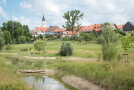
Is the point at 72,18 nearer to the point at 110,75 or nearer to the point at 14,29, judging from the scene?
the point at 14,29

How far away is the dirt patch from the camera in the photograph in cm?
1281

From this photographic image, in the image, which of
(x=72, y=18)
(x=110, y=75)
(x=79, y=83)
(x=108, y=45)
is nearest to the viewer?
(x=110, y=75)

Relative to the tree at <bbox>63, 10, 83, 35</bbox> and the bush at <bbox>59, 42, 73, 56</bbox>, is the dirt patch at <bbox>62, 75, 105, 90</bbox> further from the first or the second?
the tree at <bbox>63, 10, 83, 35</bbox>

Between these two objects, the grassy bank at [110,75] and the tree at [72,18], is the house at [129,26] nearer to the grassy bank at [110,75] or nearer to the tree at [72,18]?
the tree at [72,18]

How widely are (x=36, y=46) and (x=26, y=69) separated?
22.5m

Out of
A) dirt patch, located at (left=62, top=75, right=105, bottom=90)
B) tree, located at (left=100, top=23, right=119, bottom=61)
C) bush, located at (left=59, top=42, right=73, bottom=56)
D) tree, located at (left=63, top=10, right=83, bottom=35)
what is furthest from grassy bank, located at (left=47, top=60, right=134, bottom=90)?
tree, located at (left=63, top=10, right=83, bottom=35)

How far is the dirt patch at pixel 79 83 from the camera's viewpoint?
12805 mm

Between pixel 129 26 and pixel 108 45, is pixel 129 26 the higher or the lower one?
the higher one

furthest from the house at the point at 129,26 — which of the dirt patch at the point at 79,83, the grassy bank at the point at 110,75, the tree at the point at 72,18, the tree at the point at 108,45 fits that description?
the dirt patch at the point at 79,83

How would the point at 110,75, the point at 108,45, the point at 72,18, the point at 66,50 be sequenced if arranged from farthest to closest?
the point at 72,18 < the point at 66,50 < the point at 108,45 < the point at 110,75


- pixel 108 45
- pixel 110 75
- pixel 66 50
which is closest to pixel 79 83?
pixel 110 75

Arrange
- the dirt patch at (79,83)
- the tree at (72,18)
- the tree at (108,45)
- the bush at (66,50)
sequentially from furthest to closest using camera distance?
the tree at (72,18)
the bush at (66,50)
the tree at (108,45)
the dirt patch at (79,83)

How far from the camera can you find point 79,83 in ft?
46.5

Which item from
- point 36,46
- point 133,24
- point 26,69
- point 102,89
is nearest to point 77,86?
point 102,89
